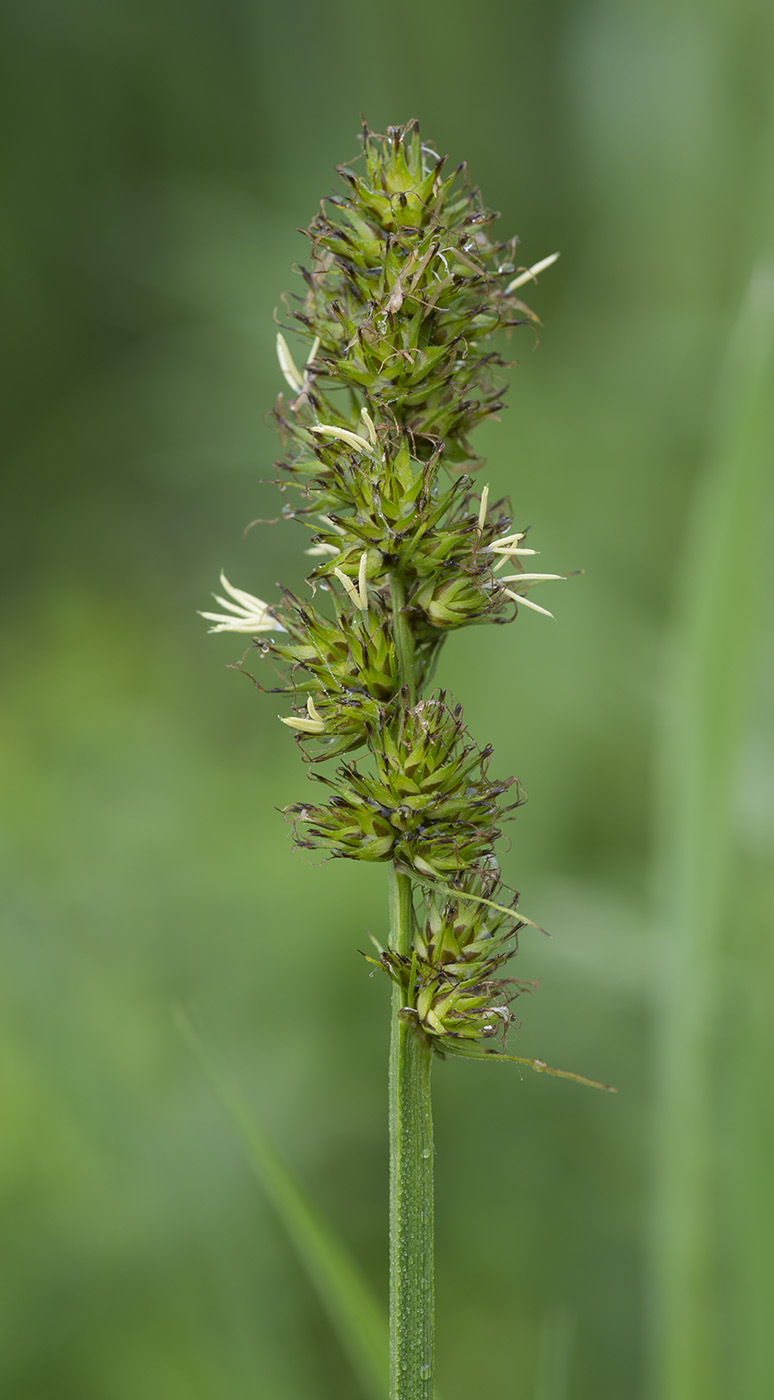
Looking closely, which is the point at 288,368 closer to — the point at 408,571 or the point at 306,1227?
the point at 408,571

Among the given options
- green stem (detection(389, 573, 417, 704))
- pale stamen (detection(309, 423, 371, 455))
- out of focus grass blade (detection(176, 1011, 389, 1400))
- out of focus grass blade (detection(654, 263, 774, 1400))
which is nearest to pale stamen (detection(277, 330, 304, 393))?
pale stamen (detection(309, 423, 371, 455))

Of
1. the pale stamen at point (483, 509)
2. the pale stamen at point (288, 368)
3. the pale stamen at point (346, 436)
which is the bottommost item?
the pale stamen at point (483, 509)

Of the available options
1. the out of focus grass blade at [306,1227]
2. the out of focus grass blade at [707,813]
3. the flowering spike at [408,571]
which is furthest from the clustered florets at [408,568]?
the out of focus grass blade at [707,813]

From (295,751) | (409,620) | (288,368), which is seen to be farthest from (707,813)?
(295,751)

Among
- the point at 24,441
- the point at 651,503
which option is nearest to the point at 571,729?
the point at 651,503

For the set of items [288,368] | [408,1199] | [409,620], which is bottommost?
[408,1199]

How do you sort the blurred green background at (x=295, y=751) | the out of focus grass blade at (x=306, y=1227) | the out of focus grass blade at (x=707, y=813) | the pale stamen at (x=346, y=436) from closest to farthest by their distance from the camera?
the pale stamen at (x=346, y=436), the out of focus grass blade at (x=306, y=1227), the out of focus grass blade at (x=707, y=813), the blurred green background at (x=295, y=751)

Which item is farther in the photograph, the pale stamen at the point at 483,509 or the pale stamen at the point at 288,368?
the pale stamen at the point at 288,368

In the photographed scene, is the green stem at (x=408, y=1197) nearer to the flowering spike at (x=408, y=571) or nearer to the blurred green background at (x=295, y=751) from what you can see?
the flowering spike at (x=408, y=571)
